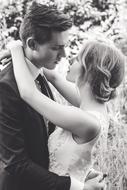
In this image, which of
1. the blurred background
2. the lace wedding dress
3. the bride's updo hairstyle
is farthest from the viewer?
the blurred background

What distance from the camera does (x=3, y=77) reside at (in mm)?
2295

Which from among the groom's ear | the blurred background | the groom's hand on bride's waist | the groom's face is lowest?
the blurred background

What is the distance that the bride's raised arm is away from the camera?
7.46 ft

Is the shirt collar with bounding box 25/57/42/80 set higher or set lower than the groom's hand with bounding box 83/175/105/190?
higher

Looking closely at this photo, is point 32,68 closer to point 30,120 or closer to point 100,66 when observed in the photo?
point 30,120

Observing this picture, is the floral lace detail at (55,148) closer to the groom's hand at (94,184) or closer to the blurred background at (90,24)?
the groom's hand at (94,184)

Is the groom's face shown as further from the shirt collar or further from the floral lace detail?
the floral lace detail

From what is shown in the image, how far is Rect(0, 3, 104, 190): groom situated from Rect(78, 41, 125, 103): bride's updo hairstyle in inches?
13.2

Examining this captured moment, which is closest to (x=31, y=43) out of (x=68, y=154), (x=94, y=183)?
(x=68, y=154)

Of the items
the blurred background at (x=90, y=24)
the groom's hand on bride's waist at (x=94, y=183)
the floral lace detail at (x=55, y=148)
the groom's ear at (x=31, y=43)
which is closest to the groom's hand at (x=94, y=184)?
the groom's hand on bride's waist at (x=94, y=183)

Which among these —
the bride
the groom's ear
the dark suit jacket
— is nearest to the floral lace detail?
the bride

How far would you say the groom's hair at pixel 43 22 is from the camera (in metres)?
2.30

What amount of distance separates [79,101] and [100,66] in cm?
32

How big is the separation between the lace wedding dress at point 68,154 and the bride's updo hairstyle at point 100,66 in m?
0.29
